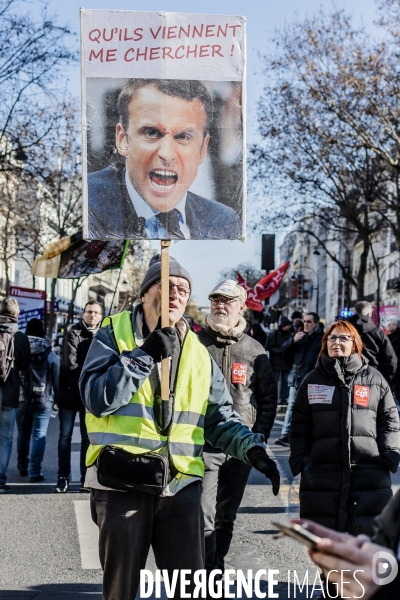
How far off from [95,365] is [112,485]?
50cm

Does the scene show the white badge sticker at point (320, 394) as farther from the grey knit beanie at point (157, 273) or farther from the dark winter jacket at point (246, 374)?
the grey knit beanie at point (157, 273)

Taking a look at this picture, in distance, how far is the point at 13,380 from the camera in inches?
382

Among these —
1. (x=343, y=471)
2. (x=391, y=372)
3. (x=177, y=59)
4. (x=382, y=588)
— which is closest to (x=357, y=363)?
(x=343, y=471)

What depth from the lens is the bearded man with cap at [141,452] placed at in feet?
12.2

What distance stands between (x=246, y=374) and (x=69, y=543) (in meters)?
2.11

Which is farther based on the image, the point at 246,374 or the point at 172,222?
the point at 246,374

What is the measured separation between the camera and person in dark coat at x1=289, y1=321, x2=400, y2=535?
5504mm

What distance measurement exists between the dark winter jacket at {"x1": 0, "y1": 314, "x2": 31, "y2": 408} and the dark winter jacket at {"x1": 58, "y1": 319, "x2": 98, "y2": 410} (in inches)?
20.8

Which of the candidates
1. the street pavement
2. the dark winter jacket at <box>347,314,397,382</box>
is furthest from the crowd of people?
the dark winter jacket at <box>347,314,397,382</box>

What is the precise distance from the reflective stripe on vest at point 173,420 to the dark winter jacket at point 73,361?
5165 millimetres

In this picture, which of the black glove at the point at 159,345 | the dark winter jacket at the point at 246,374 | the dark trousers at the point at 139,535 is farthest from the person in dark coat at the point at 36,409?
the black glove at the point at 159,345

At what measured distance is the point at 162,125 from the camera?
4.66m

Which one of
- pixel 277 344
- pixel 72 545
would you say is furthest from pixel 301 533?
pixel 277 344

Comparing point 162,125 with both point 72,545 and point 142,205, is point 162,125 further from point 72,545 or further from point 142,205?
point 72,545
